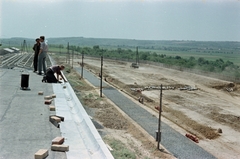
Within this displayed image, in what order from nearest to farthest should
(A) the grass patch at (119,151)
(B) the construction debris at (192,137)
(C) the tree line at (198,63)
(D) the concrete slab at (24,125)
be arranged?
(D) the concrete slab at (24,125), (A) the grass patch at (119,151), (B) the construction debris at (192,137), (C) the tree line at (198,63)

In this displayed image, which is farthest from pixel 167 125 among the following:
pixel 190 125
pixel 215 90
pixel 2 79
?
pixel 215 90

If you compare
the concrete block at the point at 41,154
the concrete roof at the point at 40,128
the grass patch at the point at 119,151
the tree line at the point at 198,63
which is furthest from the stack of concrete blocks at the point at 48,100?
the tree line at the point at 198,63

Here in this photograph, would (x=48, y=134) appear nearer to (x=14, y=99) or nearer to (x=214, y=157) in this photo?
(x=14, y=99)

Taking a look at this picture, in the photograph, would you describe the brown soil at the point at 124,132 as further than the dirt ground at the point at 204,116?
No

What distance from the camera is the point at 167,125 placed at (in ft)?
57.7

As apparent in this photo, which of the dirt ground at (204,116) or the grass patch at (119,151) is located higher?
the grass patch at (119,151)

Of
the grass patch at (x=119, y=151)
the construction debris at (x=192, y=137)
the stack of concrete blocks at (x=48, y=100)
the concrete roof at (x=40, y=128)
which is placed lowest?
the construction debris at (x=192, y=137)

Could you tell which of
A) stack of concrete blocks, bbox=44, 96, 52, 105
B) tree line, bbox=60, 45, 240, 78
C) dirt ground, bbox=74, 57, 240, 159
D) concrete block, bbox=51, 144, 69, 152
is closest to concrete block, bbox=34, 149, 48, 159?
concrete block, bbox=51, 144, 69, 152

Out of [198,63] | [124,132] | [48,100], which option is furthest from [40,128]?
[198,63]

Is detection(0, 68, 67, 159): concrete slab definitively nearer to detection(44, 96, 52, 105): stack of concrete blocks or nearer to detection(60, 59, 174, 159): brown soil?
detection(44, 96, 52, 105): stack of concrete blocks

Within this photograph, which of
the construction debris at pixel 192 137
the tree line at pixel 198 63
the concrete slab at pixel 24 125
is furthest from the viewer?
the tree line at pixel 198 63

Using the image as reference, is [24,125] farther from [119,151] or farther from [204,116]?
[204,116]

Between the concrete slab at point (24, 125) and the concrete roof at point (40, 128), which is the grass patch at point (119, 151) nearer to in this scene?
the concrete roof at point (40, 128)

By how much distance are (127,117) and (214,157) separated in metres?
6.64
